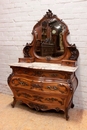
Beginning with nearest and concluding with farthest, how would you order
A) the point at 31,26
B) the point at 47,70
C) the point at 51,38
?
the point at 47,70, the point at 51,38, the point at 31,26

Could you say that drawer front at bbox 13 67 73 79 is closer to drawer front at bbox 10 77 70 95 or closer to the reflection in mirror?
drawer front at bbox 10 77 70 95

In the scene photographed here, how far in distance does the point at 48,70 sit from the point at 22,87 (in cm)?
49

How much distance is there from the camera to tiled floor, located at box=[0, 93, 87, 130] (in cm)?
174

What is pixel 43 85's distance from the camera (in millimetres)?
1856

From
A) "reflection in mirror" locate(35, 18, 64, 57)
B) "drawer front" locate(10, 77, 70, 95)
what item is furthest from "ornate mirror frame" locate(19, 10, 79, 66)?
"drawer front" locate(10, 77, 70, 95)

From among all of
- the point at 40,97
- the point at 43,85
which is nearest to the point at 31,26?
the point at 43,85

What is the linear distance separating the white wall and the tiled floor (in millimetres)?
337

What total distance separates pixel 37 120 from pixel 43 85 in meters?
0.49

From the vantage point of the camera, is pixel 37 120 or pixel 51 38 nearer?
pixel 37 120

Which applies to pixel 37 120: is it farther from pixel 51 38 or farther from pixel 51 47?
pixel 51 38

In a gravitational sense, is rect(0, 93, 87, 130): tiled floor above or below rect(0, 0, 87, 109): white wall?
below

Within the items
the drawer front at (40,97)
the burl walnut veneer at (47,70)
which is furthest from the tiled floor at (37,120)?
the drawer front at (40,97)

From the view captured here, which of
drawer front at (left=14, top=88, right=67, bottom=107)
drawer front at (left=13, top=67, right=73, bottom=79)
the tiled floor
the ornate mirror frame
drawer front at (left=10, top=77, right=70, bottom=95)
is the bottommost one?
the tiled floor

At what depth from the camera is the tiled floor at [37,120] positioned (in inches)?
68.5
